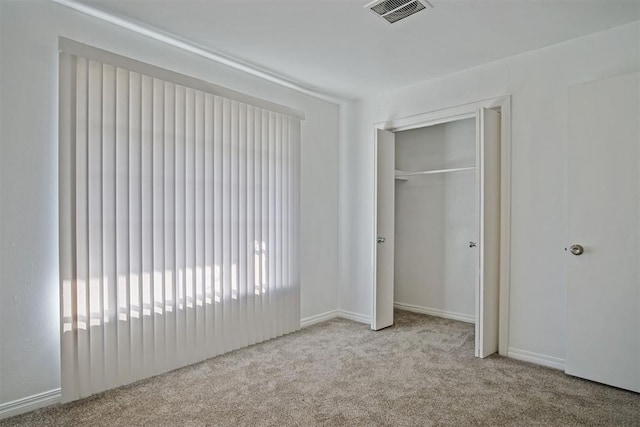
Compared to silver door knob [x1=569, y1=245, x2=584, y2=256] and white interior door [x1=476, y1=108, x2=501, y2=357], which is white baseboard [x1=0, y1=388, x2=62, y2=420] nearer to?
white interior door [x1=476, y1=108, x2=501, y2=357]

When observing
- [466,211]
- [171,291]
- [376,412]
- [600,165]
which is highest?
[600,165]

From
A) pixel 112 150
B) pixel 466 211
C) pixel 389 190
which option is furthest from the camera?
pixel 466 211

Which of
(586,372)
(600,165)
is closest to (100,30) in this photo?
(600,165)

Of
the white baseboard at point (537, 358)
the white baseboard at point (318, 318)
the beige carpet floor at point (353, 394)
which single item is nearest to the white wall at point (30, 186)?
the beige carpet floor at point (353, 394)

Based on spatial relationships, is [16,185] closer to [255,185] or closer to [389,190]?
[255,185]

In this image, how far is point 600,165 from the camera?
8.76ft

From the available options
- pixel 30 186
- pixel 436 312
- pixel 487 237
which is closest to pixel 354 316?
pixel 436 312

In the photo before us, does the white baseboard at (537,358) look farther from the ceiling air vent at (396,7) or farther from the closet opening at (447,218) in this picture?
the ceiling air vent at (396,7)

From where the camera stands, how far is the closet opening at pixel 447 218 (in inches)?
126

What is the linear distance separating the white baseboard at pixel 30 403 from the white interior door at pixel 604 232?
11.2 ft

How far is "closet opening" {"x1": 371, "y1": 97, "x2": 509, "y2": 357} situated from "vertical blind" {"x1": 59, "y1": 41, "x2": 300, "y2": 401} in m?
1.13

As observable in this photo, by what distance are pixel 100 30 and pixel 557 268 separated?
367 centimetres

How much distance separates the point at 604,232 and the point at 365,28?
2.16 m

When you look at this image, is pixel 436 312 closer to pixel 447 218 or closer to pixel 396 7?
pixel 447 218
